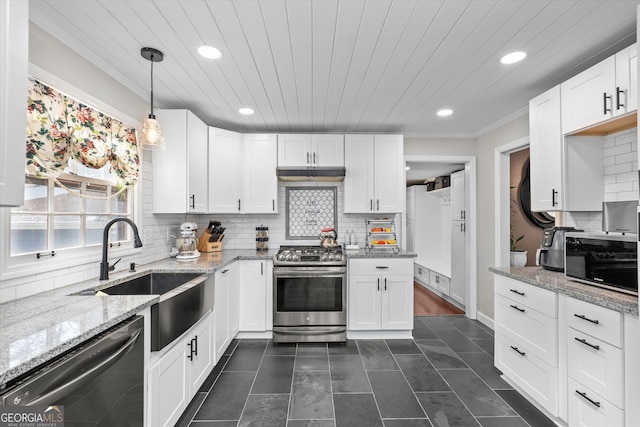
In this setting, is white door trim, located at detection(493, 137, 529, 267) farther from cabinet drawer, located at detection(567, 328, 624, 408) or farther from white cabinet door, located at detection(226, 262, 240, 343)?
white cabinet door, located at detection(226, 262, 240, 343)

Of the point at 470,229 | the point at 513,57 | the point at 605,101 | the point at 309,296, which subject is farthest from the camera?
the point at 470,229

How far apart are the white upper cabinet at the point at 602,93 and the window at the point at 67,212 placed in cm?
338

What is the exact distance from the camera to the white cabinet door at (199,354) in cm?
205

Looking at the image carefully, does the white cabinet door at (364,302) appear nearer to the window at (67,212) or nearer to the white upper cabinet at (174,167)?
the white upper cabinet at (174,167)

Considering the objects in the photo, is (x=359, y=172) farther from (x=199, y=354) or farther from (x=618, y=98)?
(x=199, y=354)

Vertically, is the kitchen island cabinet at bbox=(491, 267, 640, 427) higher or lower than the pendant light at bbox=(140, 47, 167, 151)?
lower

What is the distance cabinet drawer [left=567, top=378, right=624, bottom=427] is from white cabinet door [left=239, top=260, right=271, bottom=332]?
2.58 meters

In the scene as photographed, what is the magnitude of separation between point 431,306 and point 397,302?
1545 mm

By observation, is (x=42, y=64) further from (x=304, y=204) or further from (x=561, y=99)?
(x=561, y=99)

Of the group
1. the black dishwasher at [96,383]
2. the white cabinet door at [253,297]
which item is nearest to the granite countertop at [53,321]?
the black dishwasher at [96,383]

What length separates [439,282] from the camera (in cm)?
522

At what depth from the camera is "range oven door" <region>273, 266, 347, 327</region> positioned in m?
3.21

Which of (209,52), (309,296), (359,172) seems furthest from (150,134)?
(359,172)

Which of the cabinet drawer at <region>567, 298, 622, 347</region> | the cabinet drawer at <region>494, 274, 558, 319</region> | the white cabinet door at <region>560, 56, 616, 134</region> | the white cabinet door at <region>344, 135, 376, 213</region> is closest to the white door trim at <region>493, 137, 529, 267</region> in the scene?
the cabinet drawer at <region>494, 274, 558, 319</region>
